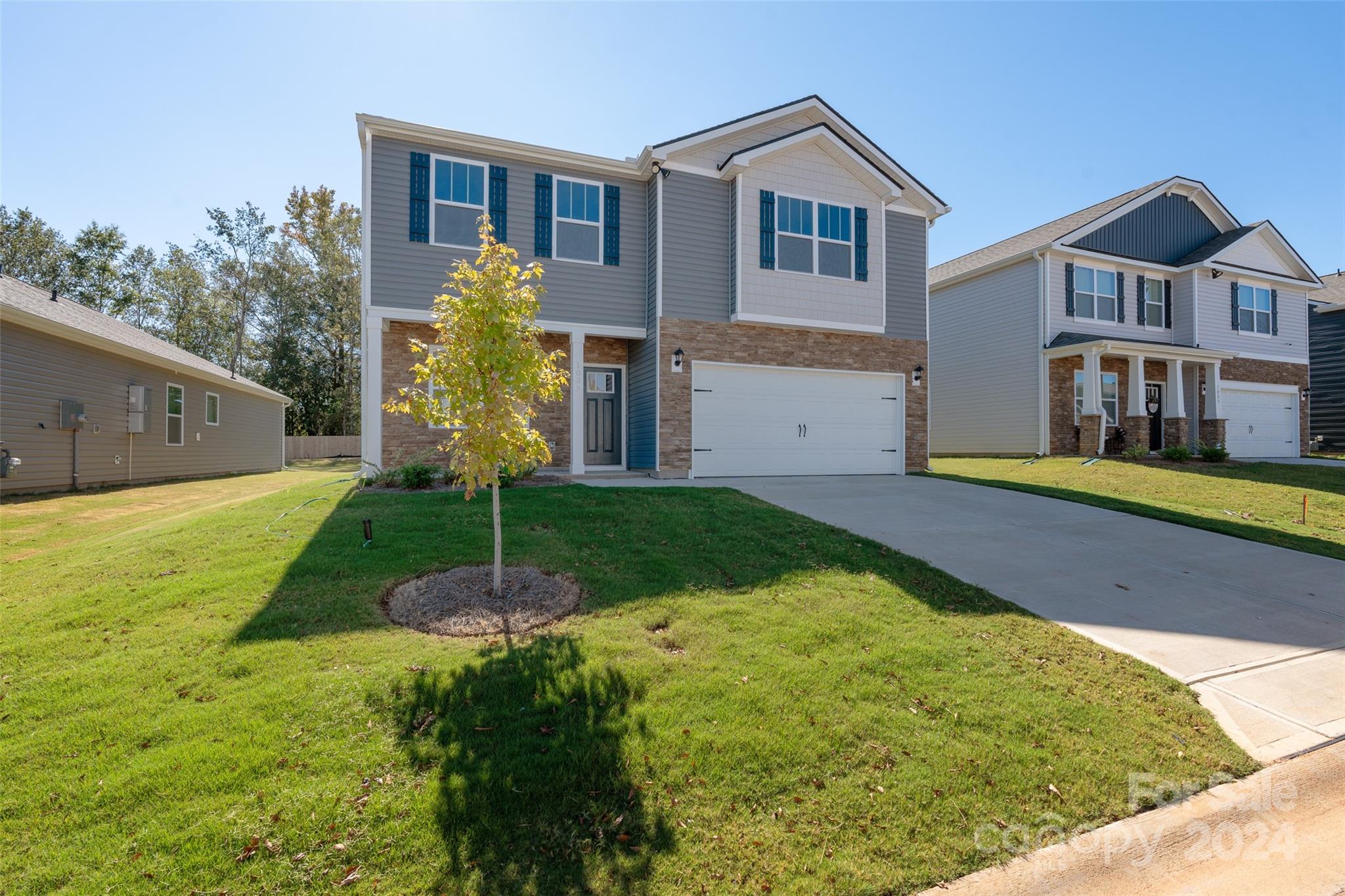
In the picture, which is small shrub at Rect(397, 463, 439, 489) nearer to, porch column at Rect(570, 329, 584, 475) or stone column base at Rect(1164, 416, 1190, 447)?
porch column at Rect(570, 329, 584, 475)

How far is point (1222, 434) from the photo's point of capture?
58.5ft

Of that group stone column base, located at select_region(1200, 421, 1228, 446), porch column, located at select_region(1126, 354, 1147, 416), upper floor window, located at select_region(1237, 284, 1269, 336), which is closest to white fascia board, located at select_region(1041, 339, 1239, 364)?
porch column, located at select_region(1126, 354, 1147, 416)

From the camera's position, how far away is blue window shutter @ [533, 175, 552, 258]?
37.1 feet

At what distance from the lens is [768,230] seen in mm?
12031

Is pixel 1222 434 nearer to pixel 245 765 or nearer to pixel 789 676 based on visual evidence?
pixel 789 676

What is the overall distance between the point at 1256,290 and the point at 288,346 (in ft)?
141

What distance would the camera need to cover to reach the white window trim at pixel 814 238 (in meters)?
12.1

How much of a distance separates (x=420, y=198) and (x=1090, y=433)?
16.7 m

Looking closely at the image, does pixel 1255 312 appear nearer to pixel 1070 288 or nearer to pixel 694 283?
pixel 1070 288

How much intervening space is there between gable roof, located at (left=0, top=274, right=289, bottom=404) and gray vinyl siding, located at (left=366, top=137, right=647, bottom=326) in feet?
21.0

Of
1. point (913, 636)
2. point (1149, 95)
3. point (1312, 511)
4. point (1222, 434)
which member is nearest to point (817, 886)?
point (913, 636)

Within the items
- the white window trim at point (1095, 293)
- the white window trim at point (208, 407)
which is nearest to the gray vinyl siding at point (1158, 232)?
the white window trim at point (1095, 293)

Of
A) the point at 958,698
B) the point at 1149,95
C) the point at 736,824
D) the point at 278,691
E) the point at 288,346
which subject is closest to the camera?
the point at 736,824

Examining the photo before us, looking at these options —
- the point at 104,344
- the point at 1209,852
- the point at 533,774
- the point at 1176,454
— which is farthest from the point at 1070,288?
the point at 104,344
